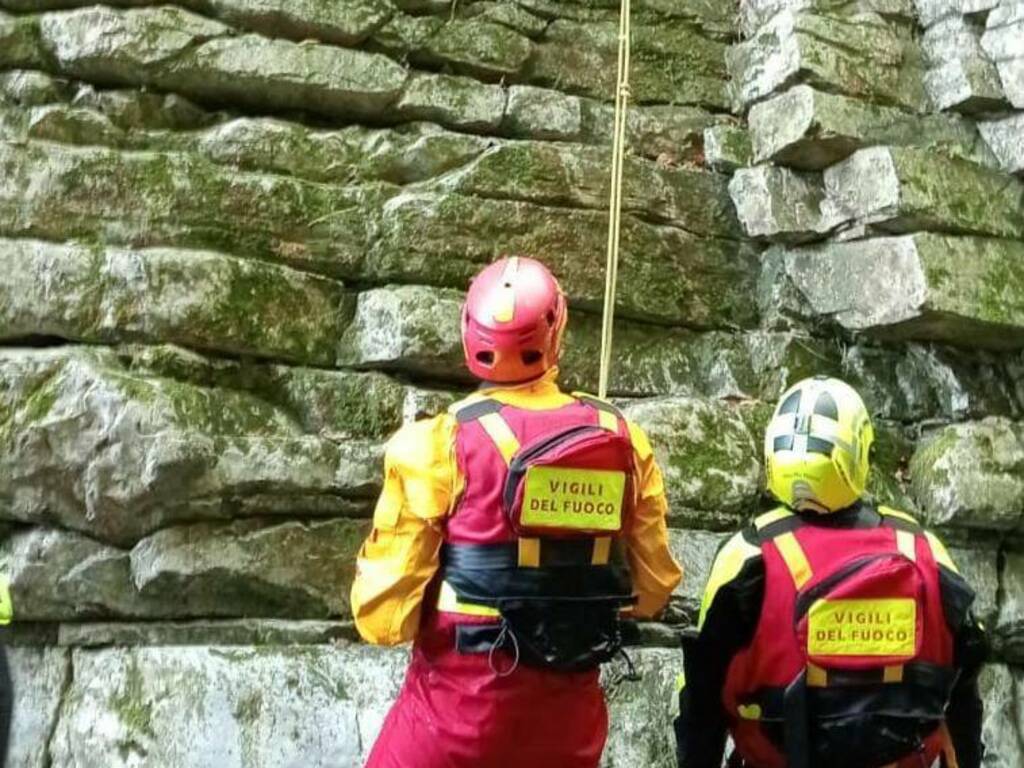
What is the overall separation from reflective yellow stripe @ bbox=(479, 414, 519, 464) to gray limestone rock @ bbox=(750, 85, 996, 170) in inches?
110

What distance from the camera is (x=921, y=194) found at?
540cm

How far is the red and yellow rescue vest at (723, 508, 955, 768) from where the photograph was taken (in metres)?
3.50

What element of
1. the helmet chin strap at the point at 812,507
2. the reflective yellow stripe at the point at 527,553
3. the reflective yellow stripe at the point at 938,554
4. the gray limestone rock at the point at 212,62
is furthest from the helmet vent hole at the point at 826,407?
the gray limestone rock at the point at 212,62

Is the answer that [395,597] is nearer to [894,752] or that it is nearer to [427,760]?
[427,760]

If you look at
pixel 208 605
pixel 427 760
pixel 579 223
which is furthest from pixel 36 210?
pixel 427 760

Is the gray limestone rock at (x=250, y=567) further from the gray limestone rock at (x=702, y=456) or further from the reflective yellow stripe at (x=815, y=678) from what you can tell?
the reflective yellow stripe at (x=815, y=678)

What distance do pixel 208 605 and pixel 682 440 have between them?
6.68 ft

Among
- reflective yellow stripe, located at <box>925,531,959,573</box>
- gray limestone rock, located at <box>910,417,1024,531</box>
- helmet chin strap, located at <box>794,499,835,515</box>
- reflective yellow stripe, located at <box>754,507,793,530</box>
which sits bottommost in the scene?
reflective yellow stripe, located at <box>925,531,959,573</box>

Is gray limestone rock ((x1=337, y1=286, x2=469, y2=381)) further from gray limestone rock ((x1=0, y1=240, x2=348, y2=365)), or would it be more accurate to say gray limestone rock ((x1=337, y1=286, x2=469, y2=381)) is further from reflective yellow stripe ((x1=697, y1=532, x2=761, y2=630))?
reflective yellow stripe ((x1=697, y1=532, x2=761, y2=630))

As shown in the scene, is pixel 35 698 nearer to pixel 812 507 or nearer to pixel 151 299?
pixel 151 299

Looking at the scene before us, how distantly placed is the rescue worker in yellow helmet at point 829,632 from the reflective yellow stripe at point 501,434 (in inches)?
31.4

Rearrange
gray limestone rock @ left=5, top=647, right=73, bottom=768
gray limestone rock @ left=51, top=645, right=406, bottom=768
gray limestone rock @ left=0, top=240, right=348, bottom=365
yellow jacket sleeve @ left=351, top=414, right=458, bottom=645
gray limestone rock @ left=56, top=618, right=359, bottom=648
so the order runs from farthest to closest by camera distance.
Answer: gray limestone rock @ left=0, top=240, right=348, bottom=365, gray limestone rock @ left=56, top=618, right=359, bottom=648, gray limestone rock @ left=5, top=647, right=73, bottom=768, gray limestone rock @ left=51, top=645, right=406, bottom=768, yellow jacket sleeve @ left=351, top=414, right=458, bottom=645

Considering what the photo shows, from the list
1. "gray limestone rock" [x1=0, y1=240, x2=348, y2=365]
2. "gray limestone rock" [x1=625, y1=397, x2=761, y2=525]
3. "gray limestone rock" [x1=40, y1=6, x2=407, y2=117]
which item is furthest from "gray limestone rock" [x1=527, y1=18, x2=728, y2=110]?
"gray limestone rock" [x1=0, y1=240, x2=348, y2=365]

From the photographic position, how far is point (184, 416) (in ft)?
14.9
